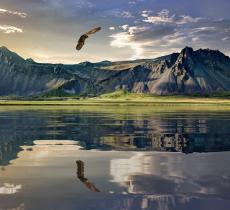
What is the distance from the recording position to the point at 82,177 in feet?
84.0

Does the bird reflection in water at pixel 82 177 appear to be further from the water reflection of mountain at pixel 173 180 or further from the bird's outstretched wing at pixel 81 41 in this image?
the bird's outstretched wing at pixel 81 41

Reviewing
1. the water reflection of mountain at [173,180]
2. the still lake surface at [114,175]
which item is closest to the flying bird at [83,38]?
the still lake surface at [114,175]

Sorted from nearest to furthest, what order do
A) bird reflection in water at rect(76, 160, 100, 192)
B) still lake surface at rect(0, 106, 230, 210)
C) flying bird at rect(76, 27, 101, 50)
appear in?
still lake surface at rect(0, 106, 230, 210), bird reflection in water at rect(76, 160, 100, 192), flying bird at rect(76, 27, 101, 50)

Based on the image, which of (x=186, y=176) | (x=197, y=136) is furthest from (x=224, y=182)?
(x=197, y=136)

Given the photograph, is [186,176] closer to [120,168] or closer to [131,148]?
[120,168]

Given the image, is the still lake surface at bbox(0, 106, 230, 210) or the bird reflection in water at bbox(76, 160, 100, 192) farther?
the bird reflection in water at bbox(76, 160, 100, 192)

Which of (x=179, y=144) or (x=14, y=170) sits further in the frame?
(x=179, y=144)

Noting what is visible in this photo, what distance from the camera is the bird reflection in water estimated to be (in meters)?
22.3

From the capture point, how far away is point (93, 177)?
25.5 metres

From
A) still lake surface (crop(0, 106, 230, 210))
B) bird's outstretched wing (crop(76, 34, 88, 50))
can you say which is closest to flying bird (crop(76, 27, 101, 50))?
bird's outstretched wing (crop(76, 34, 88, 50))

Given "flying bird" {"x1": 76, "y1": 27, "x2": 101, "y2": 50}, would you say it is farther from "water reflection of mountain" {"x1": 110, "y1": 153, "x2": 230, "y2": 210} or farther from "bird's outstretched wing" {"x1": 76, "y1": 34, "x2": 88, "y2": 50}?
"water reflection of mountain" {"x1": 110, "y1": 153, "x2": 230, "y2": 210}

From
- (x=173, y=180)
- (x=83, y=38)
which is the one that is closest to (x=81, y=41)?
(x=83, y=38)

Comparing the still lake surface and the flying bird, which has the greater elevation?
the flying bird

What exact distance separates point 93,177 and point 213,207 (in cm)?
876
